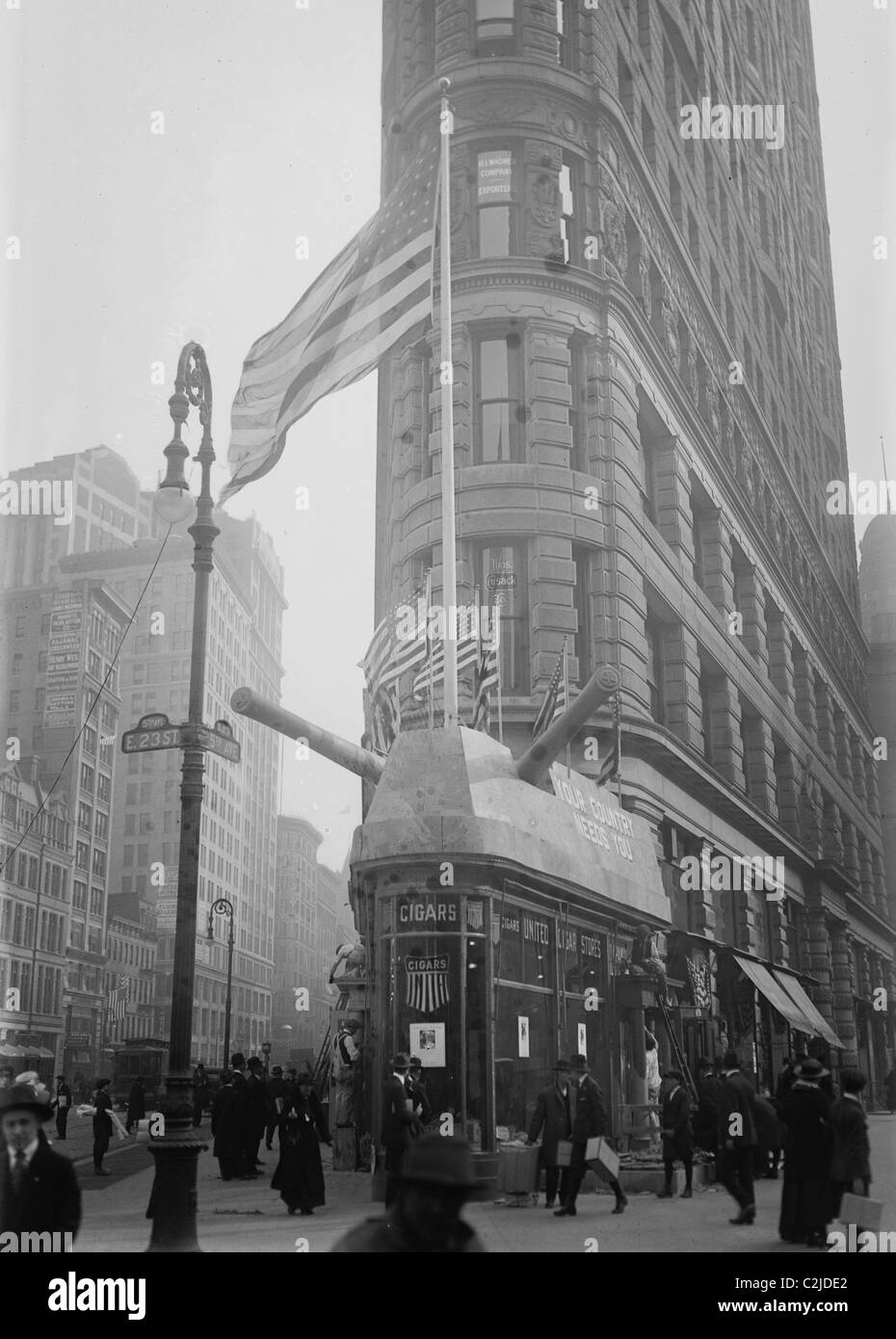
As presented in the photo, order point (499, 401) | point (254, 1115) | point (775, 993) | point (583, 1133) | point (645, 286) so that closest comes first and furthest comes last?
point (583, 1133) → point (254, 1115) → point (499, 401) → point (775, 993) → point (645, 286)

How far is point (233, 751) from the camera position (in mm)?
14258

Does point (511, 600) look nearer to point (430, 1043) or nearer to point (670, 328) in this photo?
point (670, 328)

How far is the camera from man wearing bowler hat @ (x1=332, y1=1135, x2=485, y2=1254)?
480cm

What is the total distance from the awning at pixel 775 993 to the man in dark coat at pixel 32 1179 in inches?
1025

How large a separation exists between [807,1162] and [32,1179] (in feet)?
23.0

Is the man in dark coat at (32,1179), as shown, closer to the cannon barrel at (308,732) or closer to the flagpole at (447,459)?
the cannon barrel at (308,732)

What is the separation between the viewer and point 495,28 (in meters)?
31.3

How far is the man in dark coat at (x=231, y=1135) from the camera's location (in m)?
20.0

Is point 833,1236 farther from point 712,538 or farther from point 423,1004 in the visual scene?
point 712,538

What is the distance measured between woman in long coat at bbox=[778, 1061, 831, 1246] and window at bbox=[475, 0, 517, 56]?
26523 millimetres

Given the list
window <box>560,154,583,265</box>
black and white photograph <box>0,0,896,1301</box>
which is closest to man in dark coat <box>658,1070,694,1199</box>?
black and white photograph <box>0,0,896,1301</box>

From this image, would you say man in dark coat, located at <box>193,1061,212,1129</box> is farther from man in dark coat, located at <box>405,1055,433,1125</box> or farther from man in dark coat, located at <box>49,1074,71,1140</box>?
man in dark coat, located at <box>405,1055,433,1125</box>

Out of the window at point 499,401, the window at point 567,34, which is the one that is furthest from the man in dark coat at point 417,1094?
the window at point 567,34

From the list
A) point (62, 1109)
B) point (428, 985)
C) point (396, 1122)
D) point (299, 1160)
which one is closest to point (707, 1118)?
point (428, 985)
